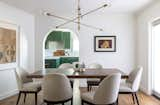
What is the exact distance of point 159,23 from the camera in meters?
4.90

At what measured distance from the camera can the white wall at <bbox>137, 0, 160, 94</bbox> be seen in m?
5.08

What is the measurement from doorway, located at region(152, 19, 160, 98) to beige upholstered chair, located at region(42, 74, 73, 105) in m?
2.81

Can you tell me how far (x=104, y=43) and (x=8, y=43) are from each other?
294 centimetres

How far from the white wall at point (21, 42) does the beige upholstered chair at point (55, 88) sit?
2.08 metres

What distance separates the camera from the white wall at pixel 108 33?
6.50 m

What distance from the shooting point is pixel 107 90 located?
3.13 metres

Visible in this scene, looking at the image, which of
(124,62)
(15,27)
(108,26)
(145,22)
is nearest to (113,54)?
(124,62)

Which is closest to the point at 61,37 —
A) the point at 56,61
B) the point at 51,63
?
the point at 56,61

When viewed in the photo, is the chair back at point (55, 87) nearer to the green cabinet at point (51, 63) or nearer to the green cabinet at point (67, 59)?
the green cabinet at point (51, 63)

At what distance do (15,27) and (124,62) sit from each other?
354cm

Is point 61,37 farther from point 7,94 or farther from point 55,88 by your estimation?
point 55,88

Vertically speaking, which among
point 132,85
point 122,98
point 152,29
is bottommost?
point 122,98

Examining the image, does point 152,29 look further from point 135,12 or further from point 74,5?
point 74,5

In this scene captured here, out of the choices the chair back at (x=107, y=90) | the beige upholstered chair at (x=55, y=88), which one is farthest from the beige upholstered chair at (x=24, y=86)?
Result: the chair back at (x=107, y=90)
